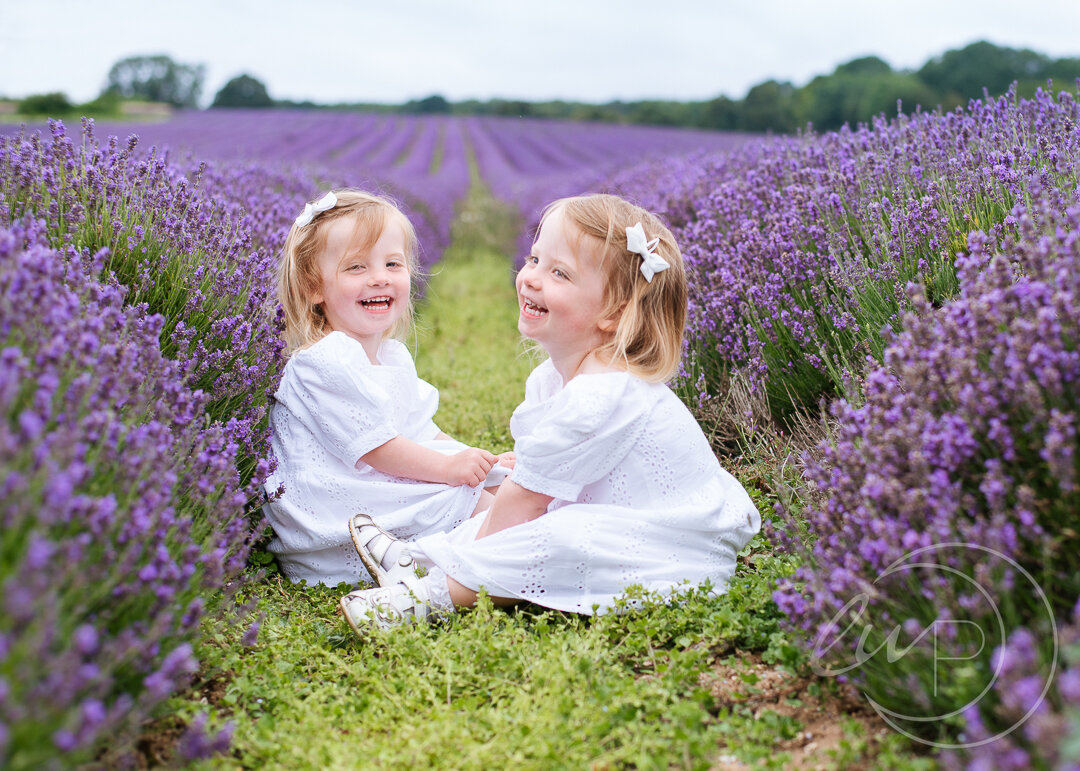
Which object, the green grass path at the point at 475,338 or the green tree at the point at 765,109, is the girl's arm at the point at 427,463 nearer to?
the green grass path at the point at 475,338

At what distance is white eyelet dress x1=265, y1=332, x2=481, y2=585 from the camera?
256 centimetres

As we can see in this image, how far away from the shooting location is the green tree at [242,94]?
42438 millimetres

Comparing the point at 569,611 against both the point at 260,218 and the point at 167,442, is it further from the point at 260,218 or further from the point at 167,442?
the point at 260,218

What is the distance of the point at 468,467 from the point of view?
8.73 feet

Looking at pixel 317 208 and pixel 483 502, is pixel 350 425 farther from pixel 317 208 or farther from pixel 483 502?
pixel 317 208

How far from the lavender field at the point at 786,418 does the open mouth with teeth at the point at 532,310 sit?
2.80 ft

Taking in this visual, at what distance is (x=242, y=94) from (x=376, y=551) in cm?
4568

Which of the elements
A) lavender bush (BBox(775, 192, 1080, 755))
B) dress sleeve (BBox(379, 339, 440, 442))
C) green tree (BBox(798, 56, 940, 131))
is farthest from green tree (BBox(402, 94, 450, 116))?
lavender bush (BBox(775, 192, 1080, 755))

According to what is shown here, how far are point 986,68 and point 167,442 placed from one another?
3811cm

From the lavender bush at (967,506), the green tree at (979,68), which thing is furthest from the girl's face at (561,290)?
the green tree at (979,68)

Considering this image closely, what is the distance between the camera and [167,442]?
1.78 m

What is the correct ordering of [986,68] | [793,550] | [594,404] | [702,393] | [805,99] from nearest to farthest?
[793,550], [594,404], [702,393], [986,68], [805,99]

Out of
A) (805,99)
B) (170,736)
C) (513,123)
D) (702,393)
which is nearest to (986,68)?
(805,99)

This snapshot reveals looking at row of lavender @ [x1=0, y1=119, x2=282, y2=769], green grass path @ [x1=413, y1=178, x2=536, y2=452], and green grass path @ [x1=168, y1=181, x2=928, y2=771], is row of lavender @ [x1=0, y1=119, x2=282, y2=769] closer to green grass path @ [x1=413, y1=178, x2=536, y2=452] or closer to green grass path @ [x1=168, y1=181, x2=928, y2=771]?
green grass path @ [x1=168, y1=181, x2=928, y2=771]
